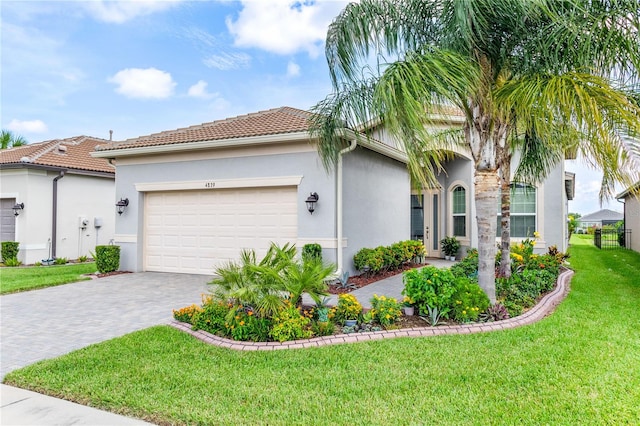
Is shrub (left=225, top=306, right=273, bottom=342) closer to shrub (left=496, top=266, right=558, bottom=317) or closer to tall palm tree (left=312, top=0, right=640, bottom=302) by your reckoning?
tall palm tree (left=312, top=0, right=640, bottom=302)

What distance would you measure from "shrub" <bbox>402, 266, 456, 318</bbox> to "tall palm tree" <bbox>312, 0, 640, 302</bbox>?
108 cm

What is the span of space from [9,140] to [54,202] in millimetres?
13064

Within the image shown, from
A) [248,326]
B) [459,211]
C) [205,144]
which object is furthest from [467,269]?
[205,144]

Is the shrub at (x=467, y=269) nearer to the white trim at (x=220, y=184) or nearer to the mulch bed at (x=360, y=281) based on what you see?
the mulch bed at (x=360, y=281)

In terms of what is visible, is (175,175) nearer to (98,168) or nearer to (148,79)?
(98,168)

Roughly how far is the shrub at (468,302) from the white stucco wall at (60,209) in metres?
14.8

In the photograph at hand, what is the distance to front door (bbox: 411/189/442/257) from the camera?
15.7 metres

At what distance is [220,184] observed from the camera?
10.6 metres

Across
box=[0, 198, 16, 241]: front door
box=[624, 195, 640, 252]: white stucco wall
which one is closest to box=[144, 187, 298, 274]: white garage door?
box=[0, 198, 16, 241]: front door

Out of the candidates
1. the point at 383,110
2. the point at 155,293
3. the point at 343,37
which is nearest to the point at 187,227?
the point at 155,293

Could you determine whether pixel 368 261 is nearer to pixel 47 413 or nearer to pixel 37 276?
pixel 47 413

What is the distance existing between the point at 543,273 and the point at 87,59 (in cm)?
1597

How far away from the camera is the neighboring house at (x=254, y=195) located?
962 centimetres

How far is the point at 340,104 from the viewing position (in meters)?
7.52
